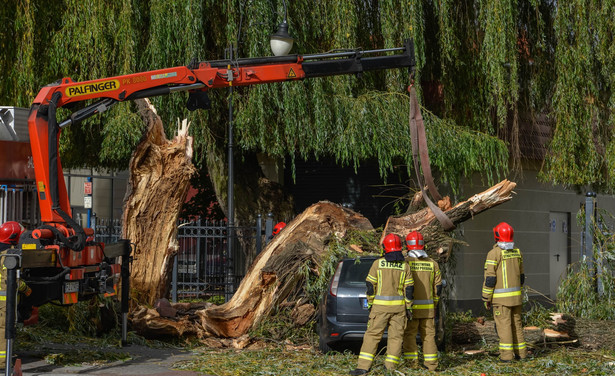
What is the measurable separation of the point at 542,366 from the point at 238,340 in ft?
13.0

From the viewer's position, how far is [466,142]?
14.1m

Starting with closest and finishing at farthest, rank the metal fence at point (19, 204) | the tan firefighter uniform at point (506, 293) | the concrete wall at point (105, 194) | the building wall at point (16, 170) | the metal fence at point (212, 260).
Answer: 1. the tan firefighter uniform at point (506, 293)
2. the building wall at point (16, 170)
3. the metal fence at point (212, 260)
4. the metal fence at point (19, 204)
5. the concrete wall at point (105, 194)

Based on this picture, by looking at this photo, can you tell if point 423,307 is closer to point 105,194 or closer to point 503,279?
Answer: point 503,279

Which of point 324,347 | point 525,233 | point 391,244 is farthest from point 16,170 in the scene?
point 525,233

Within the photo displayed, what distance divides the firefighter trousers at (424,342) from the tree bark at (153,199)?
443 cm

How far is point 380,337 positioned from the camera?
28.8 ft

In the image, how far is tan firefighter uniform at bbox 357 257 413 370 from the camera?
28.7 feet

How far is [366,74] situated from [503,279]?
5965 millimetres

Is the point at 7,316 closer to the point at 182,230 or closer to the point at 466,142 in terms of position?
the point at 182,230

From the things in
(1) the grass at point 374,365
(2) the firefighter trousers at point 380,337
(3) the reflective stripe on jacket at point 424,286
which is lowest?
(1) the grass at point 374,365

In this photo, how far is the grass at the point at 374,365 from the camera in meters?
8.96

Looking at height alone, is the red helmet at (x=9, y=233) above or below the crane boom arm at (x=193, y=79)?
below

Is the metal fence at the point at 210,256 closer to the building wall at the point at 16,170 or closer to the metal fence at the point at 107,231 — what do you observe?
the metal fence at the point at 107,231

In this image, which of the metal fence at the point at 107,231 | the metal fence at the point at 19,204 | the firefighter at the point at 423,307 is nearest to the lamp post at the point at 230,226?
the metal fence at the point at 107,231
